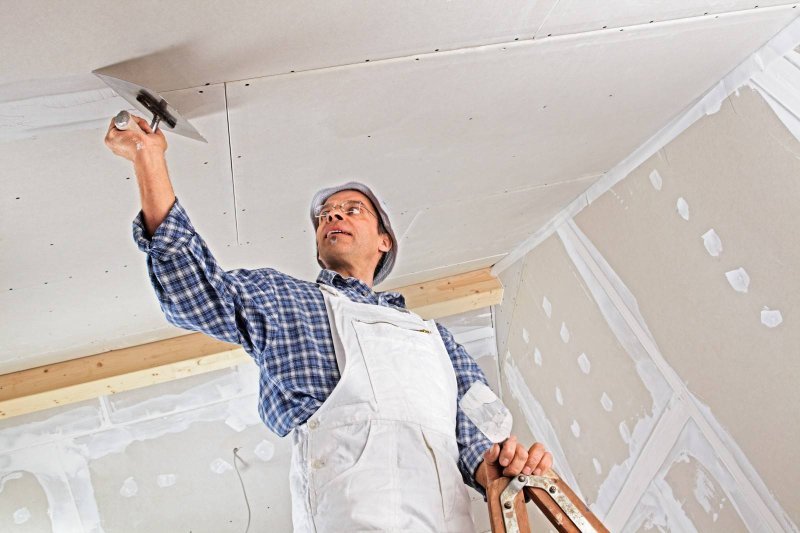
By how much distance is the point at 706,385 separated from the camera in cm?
222

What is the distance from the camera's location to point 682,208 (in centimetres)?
218

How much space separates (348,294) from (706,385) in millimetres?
1383

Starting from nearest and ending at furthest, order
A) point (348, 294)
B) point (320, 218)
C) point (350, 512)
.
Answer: point (350, 512)
point (348, 294)
point (320, 218)

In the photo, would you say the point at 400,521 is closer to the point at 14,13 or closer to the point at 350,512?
the point at 350,512

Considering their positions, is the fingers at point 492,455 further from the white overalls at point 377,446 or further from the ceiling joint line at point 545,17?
the ceiling joint line at point 545,17

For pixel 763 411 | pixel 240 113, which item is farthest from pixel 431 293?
pixel 240 113

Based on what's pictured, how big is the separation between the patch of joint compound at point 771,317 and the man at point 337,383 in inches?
37.3

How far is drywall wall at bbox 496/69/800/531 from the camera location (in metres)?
1.89

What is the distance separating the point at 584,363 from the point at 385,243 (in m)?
1.37

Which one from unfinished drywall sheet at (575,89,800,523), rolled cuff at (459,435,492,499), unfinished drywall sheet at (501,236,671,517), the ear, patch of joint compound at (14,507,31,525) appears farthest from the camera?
patch of joint compound at (14,507,31,525)

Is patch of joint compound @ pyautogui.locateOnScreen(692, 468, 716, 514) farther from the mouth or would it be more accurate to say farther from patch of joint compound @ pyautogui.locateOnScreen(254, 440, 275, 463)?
patch of joint compound @ pyautogui.locateOnScreen(254, 440, 275, 463)

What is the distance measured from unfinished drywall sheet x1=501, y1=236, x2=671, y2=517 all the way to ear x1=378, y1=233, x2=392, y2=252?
1.14 meters

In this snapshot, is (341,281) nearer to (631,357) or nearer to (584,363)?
(631,357)

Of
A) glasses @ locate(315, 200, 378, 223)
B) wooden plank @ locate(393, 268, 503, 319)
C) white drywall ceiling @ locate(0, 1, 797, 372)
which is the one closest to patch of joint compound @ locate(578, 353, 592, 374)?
wooden plank @ locate(393, 268, 503, 319)
